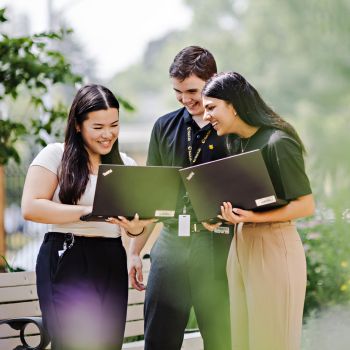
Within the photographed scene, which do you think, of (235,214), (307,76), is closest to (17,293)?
(235,214)

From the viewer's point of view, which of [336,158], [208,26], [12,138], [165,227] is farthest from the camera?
[208,26]

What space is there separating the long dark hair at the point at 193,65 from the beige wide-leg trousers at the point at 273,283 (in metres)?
0.83

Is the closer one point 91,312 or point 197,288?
point 91,312

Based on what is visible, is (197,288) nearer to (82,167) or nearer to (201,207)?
(201,207)

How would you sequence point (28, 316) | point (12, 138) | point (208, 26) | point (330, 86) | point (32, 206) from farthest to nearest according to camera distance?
1. point (208, 26)
2. point (12, 138)
3. point (28, 316)
4. point (330, 86)
5. point (32, 206)

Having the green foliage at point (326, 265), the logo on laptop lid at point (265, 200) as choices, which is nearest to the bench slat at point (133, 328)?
the logo on laptop lid at point (265, 200)

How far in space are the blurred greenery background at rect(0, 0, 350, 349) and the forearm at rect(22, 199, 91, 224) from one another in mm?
972

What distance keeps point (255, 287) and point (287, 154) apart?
1.92ft

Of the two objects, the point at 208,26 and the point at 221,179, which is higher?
the point at 208,26

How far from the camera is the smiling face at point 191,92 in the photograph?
4.36m

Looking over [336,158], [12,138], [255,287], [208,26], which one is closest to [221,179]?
[255,287]

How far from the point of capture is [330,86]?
13.5 ft

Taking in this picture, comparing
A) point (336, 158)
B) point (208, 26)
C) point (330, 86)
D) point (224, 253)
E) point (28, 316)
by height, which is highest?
point (208, 26)

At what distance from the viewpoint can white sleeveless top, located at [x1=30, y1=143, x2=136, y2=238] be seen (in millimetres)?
3835
